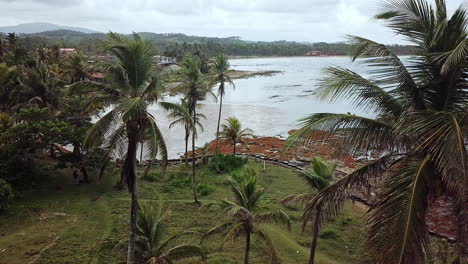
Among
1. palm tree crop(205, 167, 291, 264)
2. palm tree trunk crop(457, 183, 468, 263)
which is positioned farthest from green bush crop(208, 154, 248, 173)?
palm tree trunk crop(457, 183, 468, 263)

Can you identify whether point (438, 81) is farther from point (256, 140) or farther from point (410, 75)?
point (256, 140)

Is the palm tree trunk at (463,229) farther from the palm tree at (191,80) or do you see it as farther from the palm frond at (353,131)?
the palm tree at (191,80)

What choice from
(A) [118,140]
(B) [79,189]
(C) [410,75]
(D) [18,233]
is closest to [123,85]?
(A) [118,140]

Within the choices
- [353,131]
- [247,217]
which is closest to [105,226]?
[247,217]

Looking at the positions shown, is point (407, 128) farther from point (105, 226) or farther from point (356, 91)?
point (105, 226)

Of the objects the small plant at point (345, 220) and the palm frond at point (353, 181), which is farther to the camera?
the small plant at point (345, 220)

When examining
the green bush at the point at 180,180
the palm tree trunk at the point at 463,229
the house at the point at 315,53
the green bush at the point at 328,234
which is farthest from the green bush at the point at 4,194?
the house at the point at 315,53
